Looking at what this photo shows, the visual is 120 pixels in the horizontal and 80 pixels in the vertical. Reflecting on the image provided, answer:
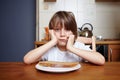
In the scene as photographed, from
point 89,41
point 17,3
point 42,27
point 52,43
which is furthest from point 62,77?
point 17,3

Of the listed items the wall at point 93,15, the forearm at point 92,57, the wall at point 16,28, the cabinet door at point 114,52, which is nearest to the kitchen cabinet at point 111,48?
the cabinet door at point 114,52

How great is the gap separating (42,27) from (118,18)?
1220 millimetres

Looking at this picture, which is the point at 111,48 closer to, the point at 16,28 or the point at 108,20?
the point at 108,20

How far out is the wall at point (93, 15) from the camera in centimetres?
281

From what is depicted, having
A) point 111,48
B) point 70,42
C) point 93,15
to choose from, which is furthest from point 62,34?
point 93,15

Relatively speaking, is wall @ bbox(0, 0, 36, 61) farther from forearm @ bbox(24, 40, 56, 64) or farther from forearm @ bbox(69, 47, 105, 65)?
forearm @ bbox(69, 47, 105, 65)

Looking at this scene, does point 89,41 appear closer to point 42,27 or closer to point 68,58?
point 68,58

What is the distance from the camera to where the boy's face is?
119 cm

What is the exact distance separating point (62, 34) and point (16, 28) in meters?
2.10

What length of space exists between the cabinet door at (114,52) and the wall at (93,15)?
1.62 feet

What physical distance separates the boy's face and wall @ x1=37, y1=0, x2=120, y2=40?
5.33 feet

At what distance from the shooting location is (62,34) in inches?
46.5

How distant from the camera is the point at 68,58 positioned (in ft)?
4.08

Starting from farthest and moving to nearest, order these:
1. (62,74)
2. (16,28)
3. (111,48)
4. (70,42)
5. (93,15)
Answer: (16,28) → (93,15) → (111,48) → (70,42) → (62,74)
